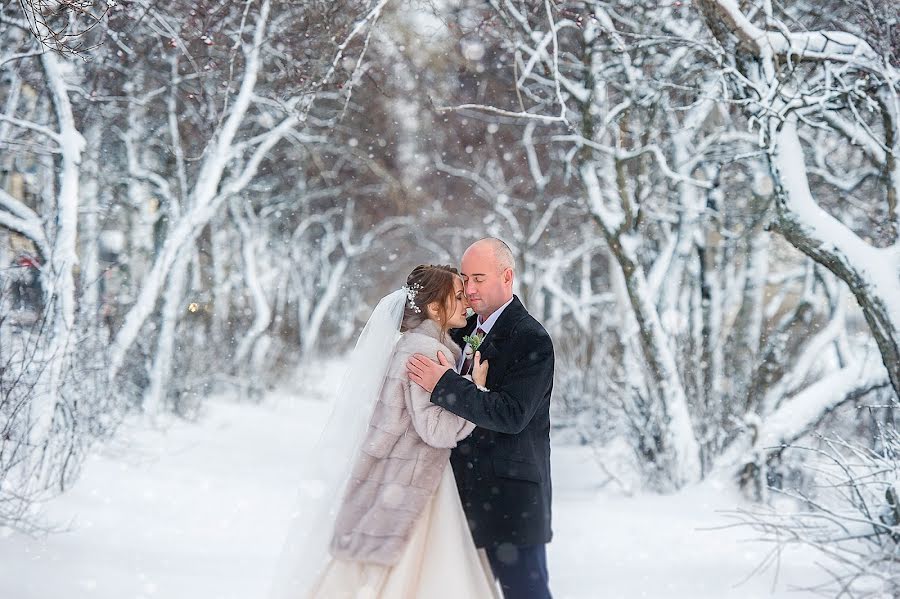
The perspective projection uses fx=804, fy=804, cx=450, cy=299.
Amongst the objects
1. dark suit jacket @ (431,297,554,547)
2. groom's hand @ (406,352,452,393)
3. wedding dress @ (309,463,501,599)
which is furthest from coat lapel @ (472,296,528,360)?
wedding dress @ (309,463,501,599)

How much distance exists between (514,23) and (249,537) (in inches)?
182

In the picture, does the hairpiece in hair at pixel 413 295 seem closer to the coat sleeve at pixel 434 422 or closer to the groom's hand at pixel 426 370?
the groom's hand at pixel 426 370

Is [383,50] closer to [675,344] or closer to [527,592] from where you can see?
[675,344]

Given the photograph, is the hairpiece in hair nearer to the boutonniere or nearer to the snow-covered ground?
the boutonniere

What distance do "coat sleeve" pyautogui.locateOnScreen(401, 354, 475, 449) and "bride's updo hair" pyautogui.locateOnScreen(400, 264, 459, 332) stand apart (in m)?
0.34

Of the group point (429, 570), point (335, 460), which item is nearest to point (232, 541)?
point (335, 460)

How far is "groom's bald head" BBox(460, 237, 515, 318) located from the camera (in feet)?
11.0

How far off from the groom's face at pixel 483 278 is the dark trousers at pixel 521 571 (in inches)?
39.5

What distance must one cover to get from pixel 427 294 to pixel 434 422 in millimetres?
554

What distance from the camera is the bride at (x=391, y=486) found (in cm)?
314

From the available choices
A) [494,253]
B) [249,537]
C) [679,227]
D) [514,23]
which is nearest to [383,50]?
[514,23]

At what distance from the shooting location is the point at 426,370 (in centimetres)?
316

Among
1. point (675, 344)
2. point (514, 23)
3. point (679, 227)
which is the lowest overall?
point (675, 344)

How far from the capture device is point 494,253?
3365 mm
